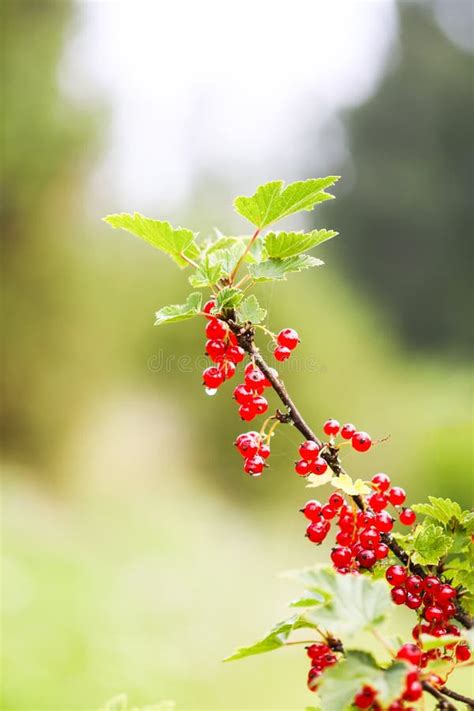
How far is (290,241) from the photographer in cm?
64

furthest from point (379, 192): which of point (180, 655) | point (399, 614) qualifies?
point (180, 655)

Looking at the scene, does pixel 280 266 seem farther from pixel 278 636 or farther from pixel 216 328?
pixel 278 636

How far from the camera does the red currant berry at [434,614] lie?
1.80 feet

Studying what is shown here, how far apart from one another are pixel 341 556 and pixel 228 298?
0.24 m

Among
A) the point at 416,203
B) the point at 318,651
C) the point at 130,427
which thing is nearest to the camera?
the point at 318,651

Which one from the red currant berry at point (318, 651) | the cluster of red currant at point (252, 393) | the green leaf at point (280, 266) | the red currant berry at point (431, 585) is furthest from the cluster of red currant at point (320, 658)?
the green leaf at point (280, 266)

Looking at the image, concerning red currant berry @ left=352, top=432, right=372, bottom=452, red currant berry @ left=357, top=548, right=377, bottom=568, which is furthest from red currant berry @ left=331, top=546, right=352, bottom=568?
red currant berry @ left=352, top=432, right=372, bottom=452

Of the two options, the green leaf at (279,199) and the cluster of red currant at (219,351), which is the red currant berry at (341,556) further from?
the green leaf at (279,199)

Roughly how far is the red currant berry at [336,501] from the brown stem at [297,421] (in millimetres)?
12

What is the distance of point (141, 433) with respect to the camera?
6.12m

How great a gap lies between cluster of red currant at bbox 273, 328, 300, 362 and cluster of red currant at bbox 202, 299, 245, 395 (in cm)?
3

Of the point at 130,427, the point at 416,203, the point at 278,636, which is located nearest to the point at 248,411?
the point at 278,636

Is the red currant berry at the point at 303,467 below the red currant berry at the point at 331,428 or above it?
below

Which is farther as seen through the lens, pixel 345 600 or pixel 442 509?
pixel 442 509
